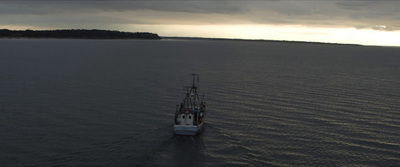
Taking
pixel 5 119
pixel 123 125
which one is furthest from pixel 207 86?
pixel 5 119

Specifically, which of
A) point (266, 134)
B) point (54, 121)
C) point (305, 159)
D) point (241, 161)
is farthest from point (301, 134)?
point (54, 121)

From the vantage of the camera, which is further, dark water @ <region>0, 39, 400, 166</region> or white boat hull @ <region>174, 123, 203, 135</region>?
white boat hull @ <region>174, 123, 203, 135</region>

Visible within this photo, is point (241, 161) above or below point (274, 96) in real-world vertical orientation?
below

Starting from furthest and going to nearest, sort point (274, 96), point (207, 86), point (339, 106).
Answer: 1. point (207, 86)
2. point (274, 96)
3. point (339, 106)

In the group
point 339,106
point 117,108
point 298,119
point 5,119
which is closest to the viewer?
point 5,119

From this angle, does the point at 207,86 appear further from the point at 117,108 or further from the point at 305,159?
the point at 305,159

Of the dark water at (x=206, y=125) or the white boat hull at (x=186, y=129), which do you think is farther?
the white boat hull at (x=186, y=129)

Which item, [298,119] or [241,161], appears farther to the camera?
[298,119]

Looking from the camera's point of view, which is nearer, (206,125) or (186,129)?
(186,129)

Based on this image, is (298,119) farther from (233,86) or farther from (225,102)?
(233,86)
